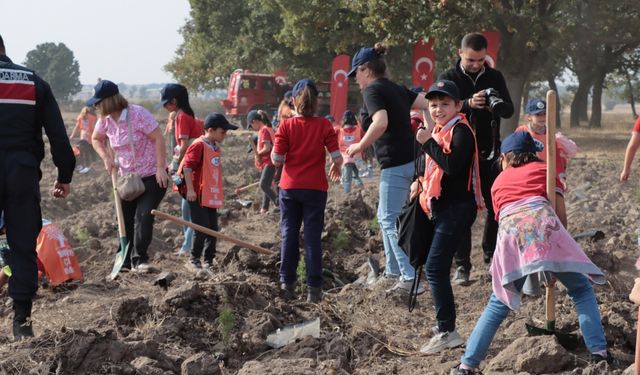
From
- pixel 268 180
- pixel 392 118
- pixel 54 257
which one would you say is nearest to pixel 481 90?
pixel 392 118

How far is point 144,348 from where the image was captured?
483 centimetres

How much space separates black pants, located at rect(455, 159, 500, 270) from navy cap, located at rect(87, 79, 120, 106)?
127 inches

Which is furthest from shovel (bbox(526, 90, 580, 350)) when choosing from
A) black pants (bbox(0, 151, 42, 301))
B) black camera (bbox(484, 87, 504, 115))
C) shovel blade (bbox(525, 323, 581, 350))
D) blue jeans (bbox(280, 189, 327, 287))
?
black pants (bbox(0, 151, 42, 301))

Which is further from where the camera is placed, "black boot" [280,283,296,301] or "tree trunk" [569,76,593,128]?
"tree trunk" [569,76,593,128]

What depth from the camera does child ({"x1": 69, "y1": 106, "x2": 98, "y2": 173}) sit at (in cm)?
1906

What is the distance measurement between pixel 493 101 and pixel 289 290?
2.23 metres

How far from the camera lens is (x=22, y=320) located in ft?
18.2

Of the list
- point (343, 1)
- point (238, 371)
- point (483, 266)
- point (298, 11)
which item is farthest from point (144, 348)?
point (298, 11)

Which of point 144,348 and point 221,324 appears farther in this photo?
point 221,324

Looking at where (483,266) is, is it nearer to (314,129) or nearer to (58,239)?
(314,129)

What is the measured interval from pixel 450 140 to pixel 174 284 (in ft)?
10.0

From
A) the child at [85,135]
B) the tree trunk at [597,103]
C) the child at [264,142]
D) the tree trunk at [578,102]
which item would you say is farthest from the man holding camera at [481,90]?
the tree trunk at [578,102]

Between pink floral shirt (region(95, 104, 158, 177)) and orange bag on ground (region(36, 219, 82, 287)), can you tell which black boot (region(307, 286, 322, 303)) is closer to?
pink floral shirt (region(95, 104, 158, 177))

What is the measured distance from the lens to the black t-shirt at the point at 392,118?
6496mm
